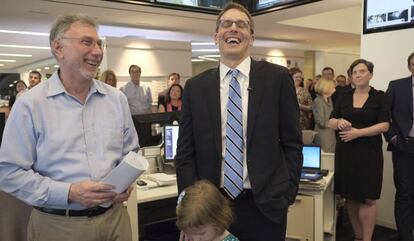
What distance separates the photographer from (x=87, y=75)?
1.51 m

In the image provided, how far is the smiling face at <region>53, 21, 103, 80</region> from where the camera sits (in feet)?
4.86

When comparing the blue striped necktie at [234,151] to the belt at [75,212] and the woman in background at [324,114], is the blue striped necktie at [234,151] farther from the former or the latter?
the woman in background at [324,114]

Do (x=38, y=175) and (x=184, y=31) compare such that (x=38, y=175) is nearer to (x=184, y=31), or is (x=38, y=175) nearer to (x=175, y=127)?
(x=175, y=127)

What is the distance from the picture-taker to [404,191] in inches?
128

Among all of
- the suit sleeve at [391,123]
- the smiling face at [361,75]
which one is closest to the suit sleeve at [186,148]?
the smiling face at [361,75]

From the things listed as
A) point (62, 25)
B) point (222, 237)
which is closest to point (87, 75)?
point (62, 25)

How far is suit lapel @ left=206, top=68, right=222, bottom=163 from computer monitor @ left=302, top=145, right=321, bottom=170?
1.68m

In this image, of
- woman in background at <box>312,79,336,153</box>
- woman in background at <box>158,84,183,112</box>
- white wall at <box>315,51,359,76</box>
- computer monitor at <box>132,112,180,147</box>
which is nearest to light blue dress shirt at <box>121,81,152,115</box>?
woman in background at <box>158,84,183,112</box>

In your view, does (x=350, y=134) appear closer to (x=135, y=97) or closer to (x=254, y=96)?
(x=254, y=96)

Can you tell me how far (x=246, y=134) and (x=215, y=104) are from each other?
0.19m

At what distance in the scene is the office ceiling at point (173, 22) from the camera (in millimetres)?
5660

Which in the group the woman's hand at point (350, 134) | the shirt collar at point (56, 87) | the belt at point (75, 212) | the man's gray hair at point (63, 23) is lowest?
the belt at point (75, 212)

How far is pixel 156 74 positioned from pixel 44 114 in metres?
7.17

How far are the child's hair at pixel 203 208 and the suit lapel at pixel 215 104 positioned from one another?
0.16 metres
